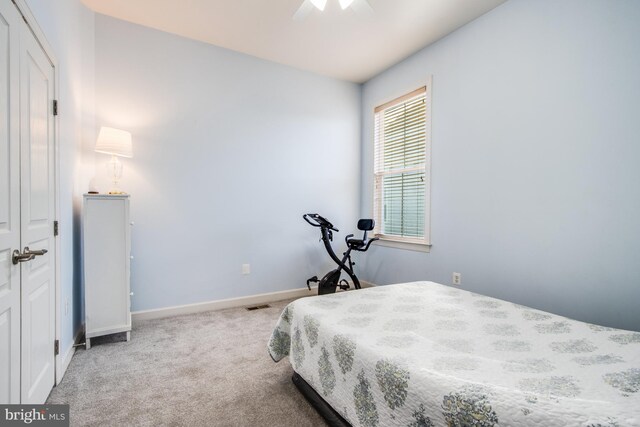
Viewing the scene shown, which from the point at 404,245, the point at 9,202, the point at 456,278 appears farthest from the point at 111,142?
the point at 456,278

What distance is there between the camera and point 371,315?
171cm

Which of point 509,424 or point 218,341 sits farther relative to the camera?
point 218,341

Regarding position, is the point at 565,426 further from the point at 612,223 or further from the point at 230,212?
the point at 230,212

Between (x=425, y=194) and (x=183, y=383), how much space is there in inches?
112

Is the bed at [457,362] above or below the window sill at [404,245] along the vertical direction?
below

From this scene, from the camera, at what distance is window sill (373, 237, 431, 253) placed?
3.31 meters

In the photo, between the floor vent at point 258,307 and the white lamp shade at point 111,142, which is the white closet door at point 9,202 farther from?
the floor vent at point 258,307

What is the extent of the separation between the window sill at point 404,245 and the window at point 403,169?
0.08 feet

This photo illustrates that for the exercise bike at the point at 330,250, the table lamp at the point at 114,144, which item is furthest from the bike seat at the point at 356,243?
the table lamp at the point at 114,144

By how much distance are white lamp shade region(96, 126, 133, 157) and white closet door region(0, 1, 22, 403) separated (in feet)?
4.16

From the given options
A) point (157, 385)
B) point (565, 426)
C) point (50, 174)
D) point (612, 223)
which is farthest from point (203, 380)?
point (612, 223)

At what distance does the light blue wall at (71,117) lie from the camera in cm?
195

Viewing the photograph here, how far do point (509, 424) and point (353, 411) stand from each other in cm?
64

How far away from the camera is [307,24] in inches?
115
